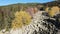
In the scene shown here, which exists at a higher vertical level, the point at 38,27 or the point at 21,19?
the point at 21,19

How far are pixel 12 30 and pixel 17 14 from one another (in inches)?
→ 13.3

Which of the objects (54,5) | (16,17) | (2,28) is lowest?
(2,28)

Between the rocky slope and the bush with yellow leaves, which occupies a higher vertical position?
the bush with yellow leaves

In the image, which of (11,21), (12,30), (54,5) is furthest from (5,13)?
(54,5)

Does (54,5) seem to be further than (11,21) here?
Yes

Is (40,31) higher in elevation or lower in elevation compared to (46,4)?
lower

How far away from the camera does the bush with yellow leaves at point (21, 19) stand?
254cm

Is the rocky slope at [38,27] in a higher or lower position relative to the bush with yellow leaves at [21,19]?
lower

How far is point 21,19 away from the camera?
100 inches

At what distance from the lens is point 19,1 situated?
2.63 metres

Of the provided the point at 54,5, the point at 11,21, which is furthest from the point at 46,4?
the point at 11,21

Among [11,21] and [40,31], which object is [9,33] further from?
[40,31]

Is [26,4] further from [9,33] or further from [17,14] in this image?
[9,33]

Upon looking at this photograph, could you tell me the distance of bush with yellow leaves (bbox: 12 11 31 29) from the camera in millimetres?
2537
